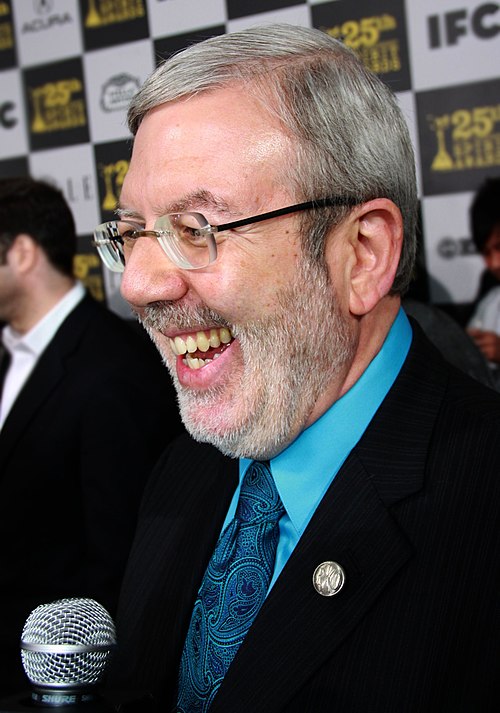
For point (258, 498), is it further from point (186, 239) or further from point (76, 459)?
point (76, 459)

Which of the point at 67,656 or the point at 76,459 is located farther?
the point at 76,459

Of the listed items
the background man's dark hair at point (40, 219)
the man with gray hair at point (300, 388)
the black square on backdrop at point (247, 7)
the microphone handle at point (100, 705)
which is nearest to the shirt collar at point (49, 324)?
the background man's dark hair at point (40, 219)

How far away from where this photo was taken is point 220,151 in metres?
1.13

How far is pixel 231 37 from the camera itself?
1.21 metres

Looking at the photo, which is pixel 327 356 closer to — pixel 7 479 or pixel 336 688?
pixel 336 688

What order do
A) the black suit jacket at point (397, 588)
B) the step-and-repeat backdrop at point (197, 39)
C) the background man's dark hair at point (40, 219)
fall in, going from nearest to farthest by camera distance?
the black suit jacket at point (397, 588) < the step-and-repeat backdrop at point (197, 39) < the background man's dark hair at point (40, 219)

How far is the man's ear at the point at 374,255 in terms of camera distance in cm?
121

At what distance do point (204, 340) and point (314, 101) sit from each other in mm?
347

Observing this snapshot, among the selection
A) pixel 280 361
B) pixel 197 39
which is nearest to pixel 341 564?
pixel 280 361

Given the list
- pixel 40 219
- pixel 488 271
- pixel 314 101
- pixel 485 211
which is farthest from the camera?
pixel 40 219

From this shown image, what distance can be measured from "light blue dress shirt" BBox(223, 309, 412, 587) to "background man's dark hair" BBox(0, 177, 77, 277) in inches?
57.5

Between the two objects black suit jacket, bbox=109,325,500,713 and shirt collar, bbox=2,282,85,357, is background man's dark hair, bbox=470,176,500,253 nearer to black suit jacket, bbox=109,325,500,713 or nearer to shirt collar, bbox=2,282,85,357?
black suit jacket, bbox=109,325,500,713

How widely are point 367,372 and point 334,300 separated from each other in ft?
0.39

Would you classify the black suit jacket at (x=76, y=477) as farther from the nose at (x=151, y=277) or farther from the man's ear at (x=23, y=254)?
the nose at (x=151, y=277)
